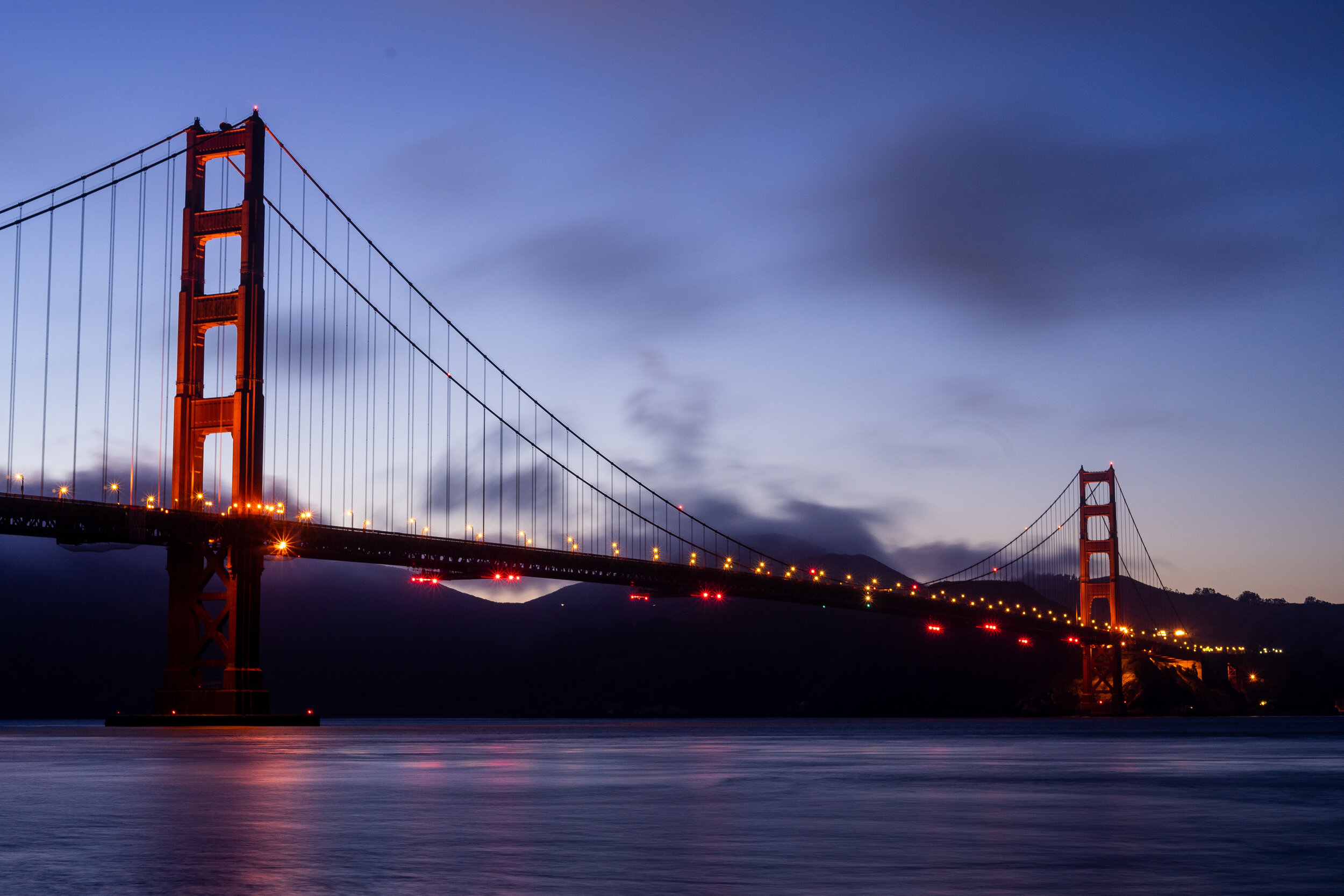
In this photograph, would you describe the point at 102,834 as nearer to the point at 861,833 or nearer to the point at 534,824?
the point at 534,824

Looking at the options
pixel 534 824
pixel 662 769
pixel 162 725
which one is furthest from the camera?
pixel 162 725

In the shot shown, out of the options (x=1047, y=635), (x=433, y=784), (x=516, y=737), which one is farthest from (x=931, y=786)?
(x=1047, y=635)

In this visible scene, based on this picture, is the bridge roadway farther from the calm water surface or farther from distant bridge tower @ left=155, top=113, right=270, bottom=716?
the calm water surface

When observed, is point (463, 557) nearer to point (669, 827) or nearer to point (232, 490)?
point (232, 490)

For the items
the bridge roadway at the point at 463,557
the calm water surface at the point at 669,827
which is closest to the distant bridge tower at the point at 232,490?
the bridge roadway at the point at 463,557

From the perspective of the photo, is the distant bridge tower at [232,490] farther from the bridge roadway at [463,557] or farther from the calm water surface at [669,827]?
the calm water surface at [669,827]
